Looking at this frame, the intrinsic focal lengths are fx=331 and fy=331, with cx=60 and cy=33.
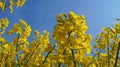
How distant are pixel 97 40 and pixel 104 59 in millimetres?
2447

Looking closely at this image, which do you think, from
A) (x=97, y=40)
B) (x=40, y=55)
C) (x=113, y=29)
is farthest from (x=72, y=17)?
(x=97, y=40)

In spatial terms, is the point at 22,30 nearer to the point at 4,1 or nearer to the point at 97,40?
the point at 4,1

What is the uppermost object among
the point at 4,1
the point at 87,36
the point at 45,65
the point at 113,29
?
the point at 4,1

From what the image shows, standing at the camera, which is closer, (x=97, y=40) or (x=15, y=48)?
(x=15, y=48)

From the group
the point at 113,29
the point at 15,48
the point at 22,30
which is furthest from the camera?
the point at 22,30

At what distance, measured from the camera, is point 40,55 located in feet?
46.6

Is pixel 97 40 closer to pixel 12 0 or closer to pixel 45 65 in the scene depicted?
pixel 12 0

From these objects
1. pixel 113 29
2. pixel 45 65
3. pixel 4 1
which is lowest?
pixel 45 65

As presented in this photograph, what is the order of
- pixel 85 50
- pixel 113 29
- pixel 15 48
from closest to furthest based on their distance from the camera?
1. pixel 85 50
2. pixel 113 29
3. pixel 15 48

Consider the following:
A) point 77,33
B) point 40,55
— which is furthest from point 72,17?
point 40,55

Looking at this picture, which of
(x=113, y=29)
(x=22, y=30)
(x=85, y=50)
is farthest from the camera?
(x=22, y=30)

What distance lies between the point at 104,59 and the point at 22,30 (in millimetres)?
3923

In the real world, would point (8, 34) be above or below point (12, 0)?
below

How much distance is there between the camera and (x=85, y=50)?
9.40 metres
